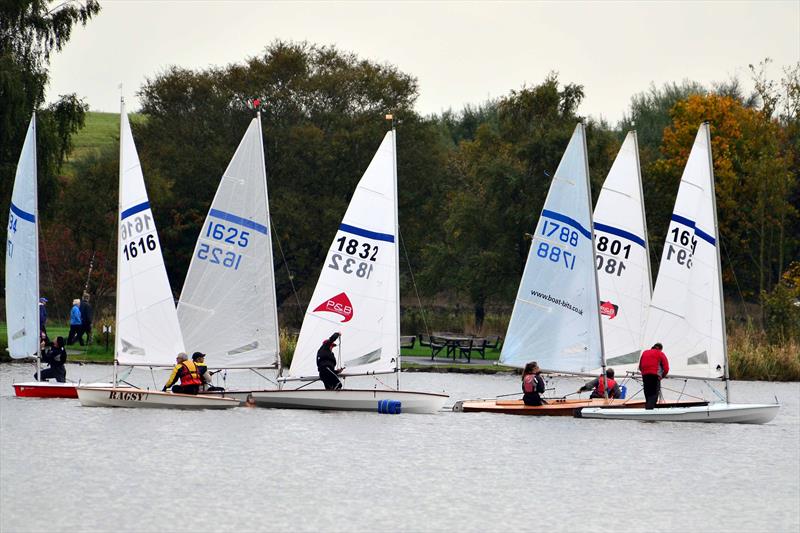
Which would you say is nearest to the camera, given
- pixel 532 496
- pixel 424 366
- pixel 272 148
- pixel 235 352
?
pixel 532 496

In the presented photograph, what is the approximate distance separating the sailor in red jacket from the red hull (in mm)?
12304

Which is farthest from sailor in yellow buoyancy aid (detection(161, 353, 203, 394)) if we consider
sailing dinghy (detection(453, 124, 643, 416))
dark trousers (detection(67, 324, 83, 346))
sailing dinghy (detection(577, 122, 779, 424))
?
dark trousers (detection(67, 324, 83, 346))

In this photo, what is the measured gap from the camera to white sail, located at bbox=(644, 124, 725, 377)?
32.4 metres

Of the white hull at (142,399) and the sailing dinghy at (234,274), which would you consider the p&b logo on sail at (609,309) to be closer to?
the sailing dinghy at (234,274)

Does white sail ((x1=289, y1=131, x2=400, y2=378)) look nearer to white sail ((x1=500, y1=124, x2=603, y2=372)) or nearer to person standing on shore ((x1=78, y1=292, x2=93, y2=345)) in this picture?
white sail ((x1=500, y1=124, x2=603, y2=372))

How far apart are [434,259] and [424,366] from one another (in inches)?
552

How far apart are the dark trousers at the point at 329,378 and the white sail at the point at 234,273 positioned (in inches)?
70.1

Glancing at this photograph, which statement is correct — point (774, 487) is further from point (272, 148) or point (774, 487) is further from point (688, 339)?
point (272, 148)

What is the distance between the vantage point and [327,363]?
3077 cm

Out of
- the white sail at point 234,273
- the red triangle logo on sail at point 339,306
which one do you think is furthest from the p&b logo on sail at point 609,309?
the white sail at point 234,273

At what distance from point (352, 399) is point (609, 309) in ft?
24.3

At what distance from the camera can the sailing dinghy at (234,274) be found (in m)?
31.8

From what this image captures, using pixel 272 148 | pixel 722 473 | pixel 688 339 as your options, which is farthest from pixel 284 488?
pixel 272 148

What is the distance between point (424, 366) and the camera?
4406 centimetres
